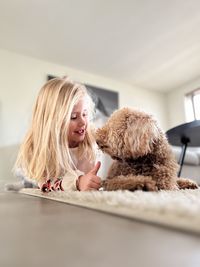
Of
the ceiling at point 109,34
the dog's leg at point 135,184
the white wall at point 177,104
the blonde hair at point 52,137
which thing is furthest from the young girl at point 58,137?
the white wall at point 177,104

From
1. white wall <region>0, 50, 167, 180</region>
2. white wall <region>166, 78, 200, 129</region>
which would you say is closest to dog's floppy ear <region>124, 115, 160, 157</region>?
white wall <region>0, 50, 167, 180</region>

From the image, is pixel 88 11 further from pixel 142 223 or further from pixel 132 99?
pixel 142 223

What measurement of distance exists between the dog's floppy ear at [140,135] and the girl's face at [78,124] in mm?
554

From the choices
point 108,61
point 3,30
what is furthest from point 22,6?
point 108,61

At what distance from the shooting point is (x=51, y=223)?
0.31 meters

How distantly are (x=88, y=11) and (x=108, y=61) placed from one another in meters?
0.94

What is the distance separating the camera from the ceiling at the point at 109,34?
2.31 metres

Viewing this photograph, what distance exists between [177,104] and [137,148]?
142 inches

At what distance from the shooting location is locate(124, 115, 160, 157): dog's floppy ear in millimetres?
696

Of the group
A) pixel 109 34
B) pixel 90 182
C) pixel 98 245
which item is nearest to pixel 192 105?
pixel 109 34

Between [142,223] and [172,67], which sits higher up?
[172,67]

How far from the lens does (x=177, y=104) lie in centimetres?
411

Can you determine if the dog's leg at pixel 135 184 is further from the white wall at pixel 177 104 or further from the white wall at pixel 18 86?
the white wall at pixel 177 104

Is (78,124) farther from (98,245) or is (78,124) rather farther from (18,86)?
(18,86)
